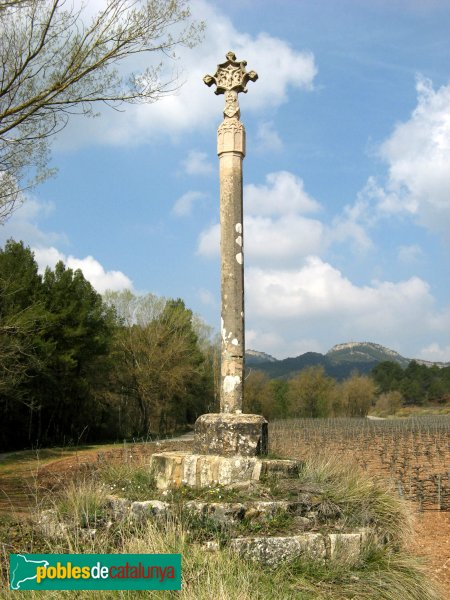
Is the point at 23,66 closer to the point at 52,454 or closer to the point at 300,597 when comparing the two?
the point at 300,597

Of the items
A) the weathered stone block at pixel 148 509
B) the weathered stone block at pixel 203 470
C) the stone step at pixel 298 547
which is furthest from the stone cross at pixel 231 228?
the stone step at pixel 298 547

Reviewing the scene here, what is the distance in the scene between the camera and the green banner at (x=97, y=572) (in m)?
4.21

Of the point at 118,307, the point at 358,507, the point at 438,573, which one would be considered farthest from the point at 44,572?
the point at 118,307

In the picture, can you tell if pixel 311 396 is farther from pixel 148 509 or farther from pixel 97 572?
pixel 97 572

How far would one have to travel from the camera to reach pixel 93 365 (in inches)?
1240

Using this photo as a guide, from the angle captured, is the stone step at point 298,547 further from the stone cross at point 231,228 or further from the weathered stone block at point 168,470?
the stone cross at point 231,228

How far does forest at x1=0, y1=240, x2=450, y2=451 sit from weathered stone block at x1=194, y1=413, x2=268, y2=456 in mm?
7077

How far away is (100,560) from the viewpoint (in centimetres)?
432

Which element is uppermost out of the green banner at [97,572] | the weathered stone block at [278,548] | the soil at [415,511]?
the green banner at [97,572]

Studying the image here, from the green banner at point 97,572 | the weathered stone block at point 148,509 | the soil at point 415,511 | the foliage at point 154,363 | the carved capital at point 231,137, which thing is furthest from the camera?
the foliage at point 154,363

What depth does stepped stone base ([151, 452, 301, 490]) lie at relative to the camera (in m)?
6.76

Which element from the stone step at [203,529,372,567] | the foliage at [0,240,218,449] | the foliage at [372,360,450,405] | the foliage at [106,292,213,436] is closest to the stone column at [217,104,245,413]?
the stone step at [203,529,372,567]

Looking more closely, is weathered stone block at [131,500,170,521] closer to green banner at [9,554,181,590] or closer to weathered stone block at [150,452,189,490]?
weathered stone block at [150,452,189,490]

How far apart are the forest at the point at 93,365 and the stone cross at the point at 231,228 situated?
683 centimetres
